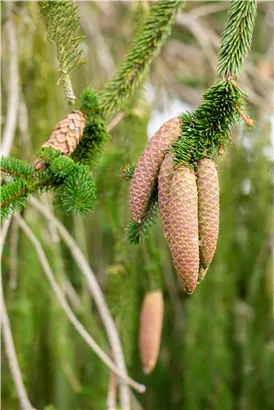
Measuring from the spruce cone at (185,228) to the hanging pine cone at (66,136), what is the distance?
0.18 meters

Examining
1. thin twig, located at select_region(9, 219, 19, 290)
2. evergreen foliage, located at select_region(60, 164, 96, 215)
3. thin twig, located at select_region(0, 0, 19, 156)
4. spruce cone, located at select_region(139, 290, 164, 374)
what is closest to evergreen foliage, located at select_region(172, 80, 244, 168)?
evergreen foliage, located at select_region(60, 164, 96, 215)

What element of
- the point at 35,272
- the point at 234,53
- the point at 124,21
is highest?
the point at 124,21

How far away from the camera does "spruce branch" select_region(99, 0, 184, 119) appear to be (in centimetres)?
73

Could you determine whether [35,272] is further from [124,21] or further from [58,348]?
[124,21]

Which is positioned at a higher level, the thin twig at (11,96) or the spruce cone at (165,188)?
the thin twig at (11,96)

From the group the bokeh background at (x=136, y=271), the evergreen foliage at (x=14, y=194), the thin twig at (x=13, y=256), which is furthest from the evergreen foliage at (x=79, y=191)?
the thin twig at (x=13, y=256)

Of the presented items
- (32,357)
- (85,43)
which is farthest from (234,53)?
(85,43)

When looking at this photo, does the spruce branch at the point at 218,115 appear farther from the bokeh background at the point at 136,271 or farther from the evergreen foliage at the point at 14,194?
the bokeh background at the point at 136,271

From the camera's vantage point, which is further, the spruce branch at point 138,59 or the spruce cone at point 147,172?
the spruce branch at point 138,59

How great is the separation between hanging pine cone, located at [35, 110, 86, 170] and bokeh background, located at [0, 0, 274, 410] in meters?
0.35

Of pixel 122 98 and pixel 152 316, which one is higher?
pixel 122 98

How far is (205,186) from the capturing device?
0.53 m

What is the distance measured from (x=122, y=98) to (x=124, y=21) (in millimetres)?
1531

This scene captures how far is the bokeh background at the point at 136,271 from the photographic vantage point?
3.75 ft
